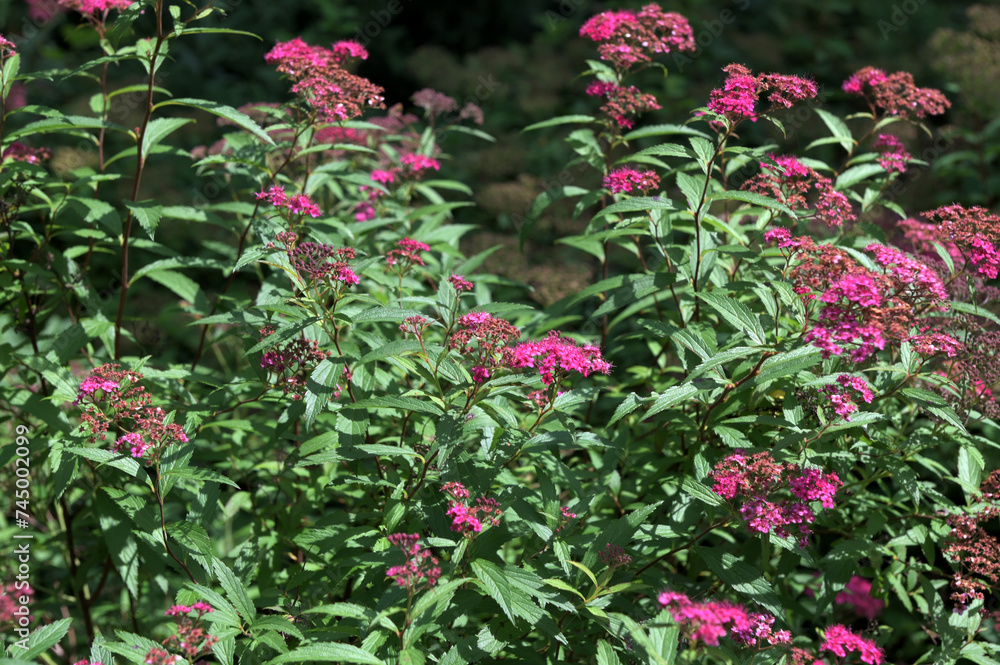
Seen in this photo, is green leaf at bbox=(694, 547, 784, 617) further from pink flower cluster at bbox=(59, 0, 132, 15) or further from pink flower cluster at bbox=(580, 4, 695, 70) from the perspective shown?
pink flower cluster at bbox=(59, 0, 132, 15)

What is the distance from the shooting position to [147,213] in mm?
2818

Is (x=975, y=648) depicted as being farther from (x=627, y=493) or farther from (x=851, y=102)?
(x=851, y=102)

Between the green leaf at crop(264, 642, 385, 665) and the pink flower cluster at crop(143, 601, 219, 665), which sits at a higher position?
the green leaf at crop(264, 642, 385, 665)

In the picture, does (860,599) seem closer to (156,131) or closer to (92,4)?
(156,131)

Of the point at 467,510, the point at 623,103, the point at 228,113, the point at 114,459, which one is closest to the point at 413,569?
the point at 467,510

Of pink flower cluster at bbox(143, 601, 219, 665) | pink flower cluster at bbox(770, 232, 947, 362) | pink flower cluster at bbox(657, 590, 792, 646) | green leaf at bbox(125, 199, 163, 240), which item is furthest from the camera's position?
green leaf at bbox(125, 199, 163, 240)

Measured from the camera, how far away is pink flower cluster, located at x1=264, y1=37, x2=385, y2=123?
9.14 ft

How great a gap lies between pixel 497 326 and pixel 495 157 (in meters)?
5.17

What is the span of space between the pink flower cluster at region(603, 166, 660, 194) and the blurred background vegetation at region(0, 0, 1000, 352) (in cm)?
269

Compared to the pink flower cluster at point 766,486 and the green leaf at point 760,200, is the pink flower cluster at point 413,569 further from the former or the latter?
the green leaf at point 760,200

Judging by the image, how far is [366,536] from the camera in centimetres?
244

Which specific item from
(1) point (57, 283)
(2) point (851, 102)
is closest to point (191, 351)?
(1) point (57, 283)
